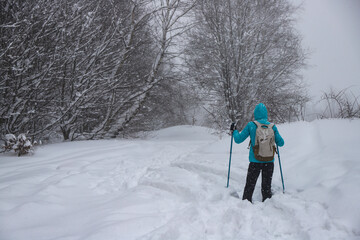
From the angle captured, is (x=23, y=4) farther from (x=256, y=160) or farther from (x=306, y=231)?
(x=306, y=231)

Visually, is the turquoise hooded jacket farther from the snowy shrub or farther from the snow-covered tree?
the snow-covered tree

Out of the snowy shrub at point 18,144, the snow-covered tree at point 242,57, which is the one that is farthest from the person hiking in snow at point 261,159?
the snow-covered tree at point 242,57

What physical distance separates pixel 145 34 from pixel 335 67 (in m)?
52.9

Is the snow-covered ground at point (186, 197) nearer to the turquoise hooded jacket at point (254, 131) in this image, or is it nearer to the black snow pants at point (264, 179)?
the black snow pants at point (264, 179)

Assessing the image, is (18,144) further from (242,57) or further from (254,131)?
(242,57)

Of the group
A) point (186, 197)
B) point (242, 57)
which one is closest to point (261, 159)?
point (186, 197)

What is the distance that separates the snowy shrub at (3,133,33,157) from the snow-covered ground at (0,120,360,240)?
219mm

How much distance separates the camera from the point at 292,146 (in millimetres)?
5219

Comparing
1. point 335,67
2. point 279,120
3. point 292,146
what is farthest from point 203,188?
point 335,67

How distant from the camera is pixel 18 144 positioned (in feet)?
17.9

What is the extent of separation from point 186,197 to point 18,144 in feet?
14.9

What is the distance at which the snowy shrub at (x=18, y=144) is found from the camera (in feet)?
17.9

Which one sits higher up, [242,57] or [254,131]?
[242,57]

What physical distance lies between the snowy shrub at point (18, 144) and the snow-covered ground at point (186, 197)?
0.72ft
